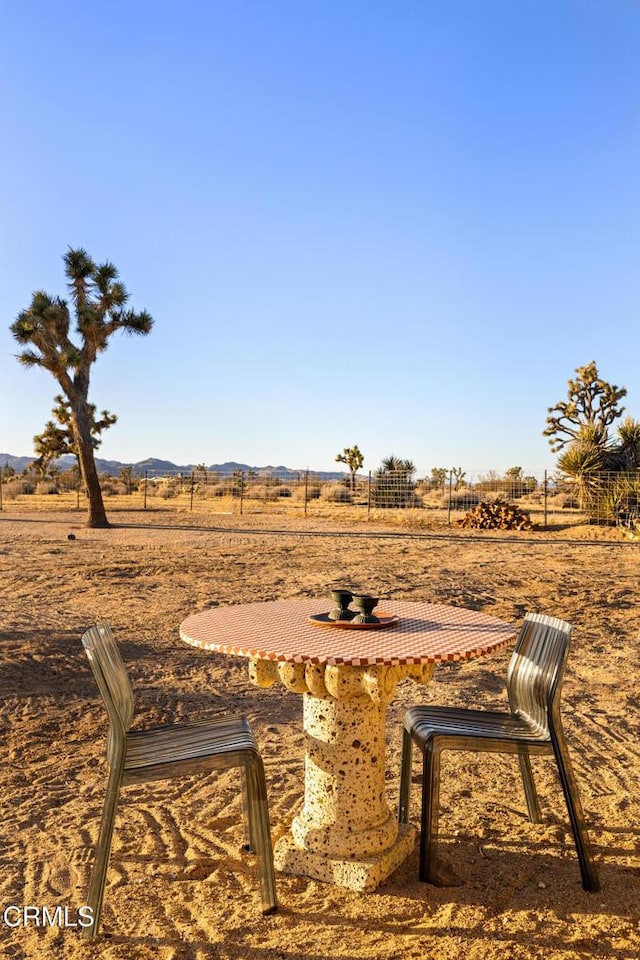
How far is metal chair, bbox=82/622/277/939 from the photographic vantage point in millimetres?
2789

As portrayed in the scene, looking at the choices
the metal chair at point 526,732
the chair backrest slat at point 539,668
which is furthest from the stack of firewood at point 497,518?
the metal chair at point 526,732

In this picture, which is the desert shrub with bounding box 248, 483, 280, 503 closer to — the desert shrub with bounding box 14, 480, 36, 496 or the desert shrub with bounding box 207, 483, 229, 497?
the desert shrub with bounding box 207, 483, 229, 497

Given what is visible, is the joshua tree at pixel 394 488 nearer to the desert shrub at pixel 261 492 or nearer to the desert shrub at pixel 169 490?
the desert shrub at pixel 261 492

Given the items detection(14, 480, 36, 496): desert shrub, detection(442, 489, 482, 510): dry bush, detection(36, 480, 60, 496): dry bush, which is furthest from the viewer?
detection(36, 480, 60, 496): dry bush

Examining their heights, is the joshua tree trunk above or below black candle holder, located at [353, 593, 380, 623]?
above

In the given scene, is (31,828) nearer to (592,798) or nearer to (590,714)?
(592,798)

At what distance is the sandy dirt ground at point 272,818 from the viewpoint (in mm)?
2752

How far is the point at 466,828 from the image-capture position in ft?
12.0

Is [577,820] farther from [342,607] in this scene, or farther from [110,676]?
[110,676]

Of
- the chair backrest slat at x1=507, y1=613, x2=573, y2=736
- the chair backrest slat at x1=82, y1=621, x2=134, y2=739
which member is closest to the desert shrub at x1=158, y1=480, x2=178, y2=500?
the chair backrest slat at x1=82, y1=621, x2=134, y2=739

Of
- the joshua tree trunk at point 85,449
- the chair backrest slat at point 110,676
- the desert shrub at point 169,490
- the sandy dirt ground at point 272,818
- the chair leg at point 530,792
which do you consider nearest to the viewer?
the sandy dirt ground at point 272,818

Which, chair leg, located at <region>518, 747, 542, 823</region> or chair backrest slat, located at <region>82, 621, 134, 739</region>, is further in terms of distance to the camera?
chair leg, located at <region>518, 747, 542, 823</region>

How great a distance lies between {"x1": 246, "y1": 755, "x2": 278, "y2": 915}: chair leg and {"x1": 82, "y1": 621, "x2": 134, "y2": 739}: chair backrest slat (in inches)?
22.1

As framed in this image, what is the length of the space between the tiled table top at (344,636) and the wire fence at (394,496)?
17.6m
